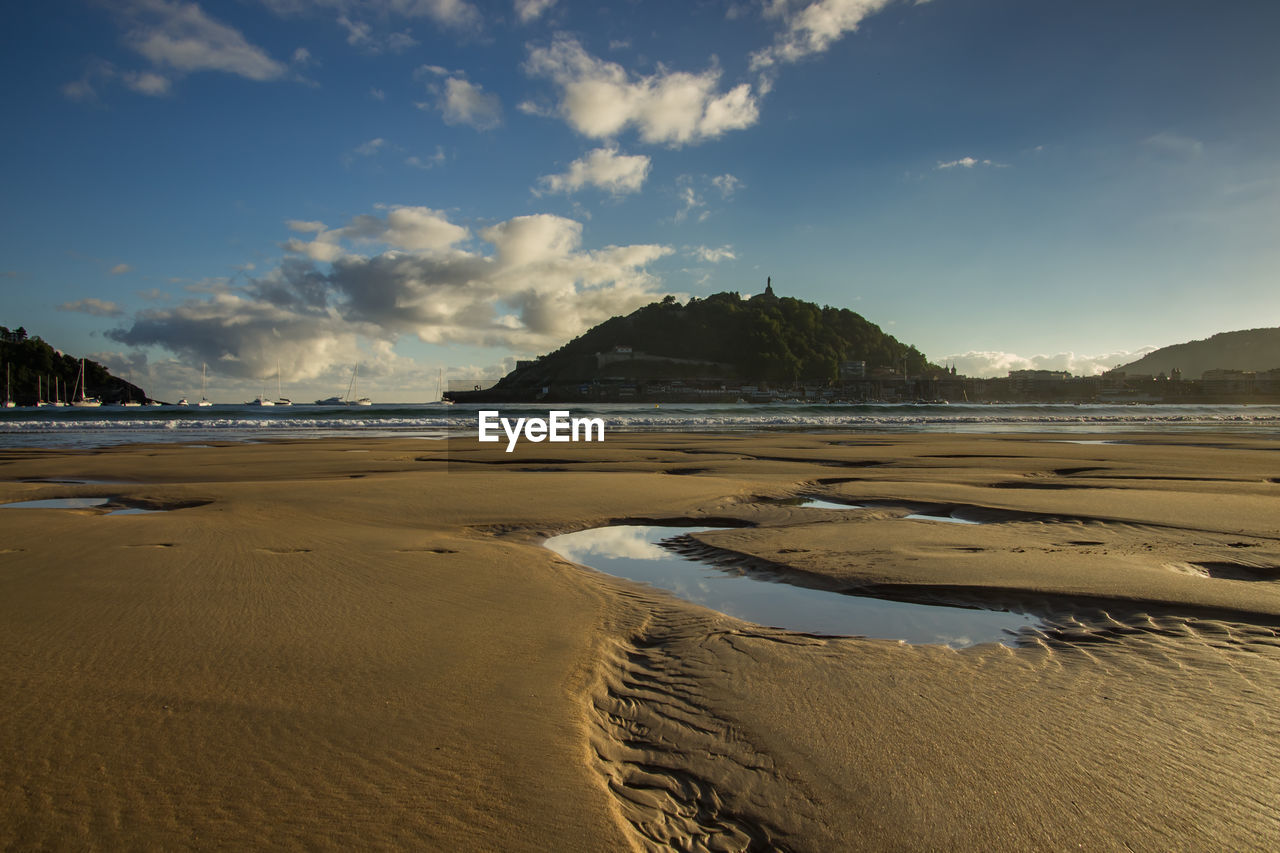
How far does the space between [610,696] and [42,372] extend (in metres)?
137

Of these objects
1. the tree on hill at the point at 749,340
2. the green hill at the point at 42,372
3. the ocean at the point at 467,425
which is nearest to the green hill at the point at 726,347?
the tree on hill at the point at 749,340

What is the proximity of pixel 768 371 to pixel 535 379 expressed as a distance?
5285 centimetres

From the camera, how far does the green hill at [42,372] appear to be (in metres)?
96.7

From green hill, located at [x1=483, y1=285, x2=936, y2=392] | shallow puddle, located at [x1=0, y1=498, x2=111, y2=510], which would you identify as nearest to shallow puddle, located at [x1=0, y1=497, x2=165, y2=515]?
shallow puddle, located at [x1=0, y1=498, x2=111, y2=510]

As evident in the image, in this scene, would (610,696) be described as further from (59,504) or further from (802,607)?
(59,504)

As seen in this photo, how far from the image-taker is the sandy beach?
6.34 ft

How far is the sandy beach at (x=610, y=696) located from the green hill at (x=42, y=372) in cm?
12592

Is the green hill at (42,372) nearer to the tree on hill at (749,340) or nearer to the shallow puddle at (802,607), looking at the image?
the tree on hill at (749,340)

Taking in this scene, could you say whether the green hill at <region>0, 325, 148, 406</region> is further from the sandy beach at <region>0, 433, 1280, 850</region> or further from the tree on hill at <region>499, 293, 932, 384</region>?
the sandy beach at <region>0, 433, 1280, 850</region>

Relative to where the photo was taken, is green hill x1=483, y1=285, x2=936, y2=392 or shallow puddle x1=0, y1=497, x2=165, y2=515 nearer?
shallow puddle x1=0, y1=497, x2=165, y2=515

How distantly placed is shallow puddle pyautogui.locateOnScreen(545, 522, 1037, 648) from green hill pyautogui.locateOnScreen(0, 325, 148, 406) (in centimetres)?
12686

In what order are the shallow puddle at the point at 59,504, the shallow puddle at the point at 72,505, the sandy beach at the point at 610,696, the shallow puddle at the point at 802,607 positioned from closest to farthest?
the sandy beach at the point at 610,696 → the shallow puddle at the point at 802,607 → the shallow puddle at the point at 72,505 → the shallow puddle at the point at 59,504

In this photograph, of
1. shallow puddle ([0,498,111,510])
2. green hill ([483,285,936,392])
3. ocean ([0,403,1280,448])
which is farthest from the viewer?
green hill ([483,285,936,392])

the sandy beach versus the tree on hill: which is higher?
the tree on hill
